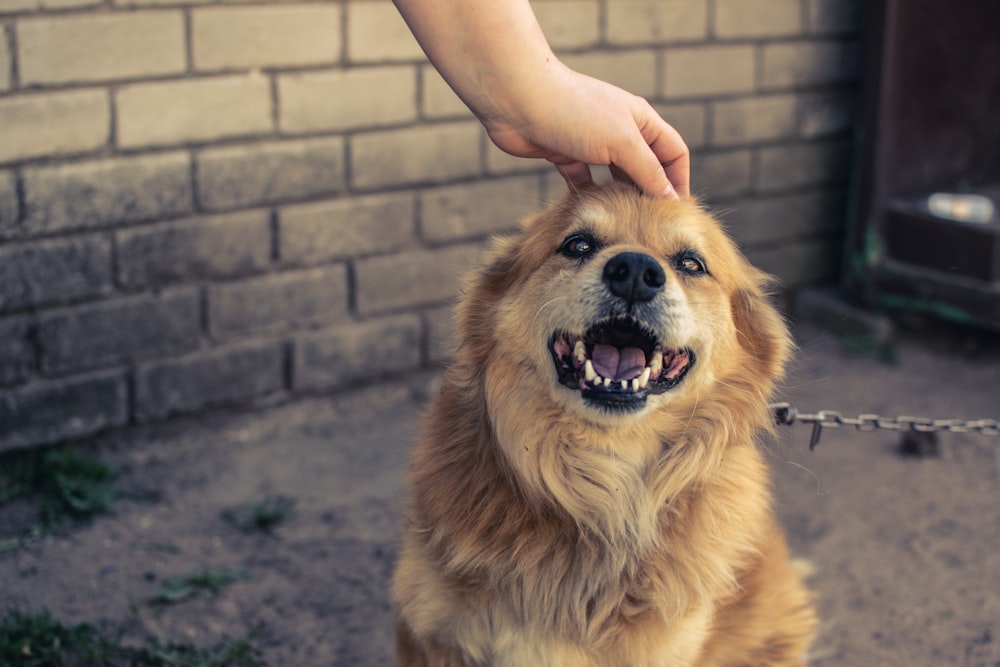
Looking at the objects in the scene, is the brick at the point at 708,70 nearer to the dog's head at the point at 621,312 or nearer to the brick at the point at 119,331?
the brick at the point at 119,331

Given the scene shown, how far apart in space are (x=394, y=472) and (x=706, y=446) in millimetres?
1917

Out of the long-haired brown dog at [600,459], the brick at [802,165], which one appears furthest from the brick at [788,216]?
the long-haired brown dog at [600,459]

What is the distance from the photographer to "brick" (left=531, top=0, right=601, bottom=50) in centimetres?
452

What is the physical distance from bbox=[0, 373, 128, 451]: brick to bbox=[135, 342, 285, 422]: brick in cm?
9

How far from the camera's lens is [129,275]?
3.93m

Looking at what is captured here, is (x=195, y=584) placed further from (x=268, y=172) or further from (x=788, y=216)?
(x=788, y=216)

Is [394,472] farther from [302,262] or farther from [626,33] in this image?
[626,33]

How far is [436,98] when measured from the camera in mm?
4414

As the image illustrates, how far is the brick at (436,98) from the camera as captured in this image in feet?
14.3

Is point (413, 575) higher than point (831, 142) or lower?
lower

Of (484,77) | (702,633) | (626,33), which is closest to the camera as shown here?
(484,77)

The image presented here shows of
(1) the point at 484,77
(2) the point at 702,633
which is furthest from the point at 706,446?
(1) the point at 484,77

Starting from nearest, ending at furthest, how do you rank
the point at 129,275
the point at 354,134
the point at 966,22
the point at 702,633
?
1. the point at 702,633
2. the point at 129,275
3. the point at 354,134
4. the point at 966,22

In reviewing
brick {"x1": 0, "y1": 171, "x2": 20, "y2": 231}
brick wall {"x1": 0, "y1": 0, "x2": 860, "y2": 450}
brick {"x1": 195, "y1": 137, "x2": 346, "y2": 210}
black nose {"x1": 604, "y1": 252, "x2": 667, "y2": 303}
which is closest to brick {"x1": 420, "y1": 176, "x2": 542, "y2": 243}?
brick wall {"x1": 0, "y1": 0, "x2": 860, "y2": 450}
